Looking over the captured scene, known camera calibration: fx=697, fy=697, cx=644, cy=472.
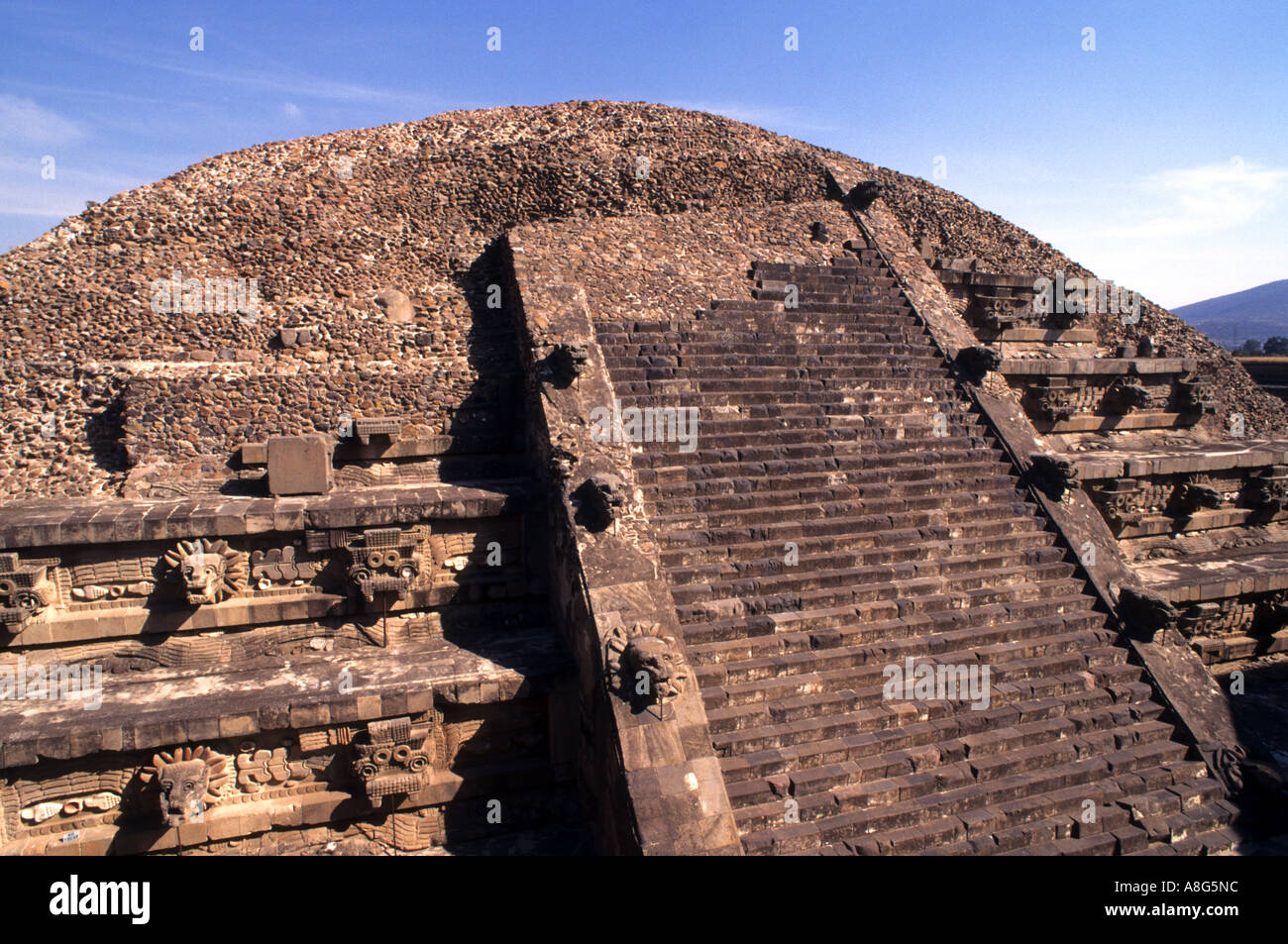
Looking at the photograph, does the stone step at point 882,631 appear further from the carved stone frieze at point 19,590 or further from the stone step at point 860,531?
the carved stone frieze at point 19,590

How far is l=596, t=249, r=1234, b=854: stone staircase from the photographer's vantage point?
620cm

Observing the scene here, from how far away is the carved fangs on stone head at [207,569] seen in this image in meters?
7.01

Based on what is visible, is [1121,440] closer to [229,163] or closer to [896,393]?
[896,393]

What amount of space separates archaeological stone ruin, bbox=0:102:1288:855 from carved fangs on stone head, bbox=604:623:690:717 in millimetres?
37

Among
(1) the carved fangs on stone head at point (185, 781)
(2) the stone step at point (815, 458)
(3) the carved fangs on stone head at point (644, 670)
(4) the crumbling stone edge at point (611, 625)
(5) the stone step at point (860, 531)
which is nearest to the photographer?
(4) the crumbling stone edge at point (611, 625)

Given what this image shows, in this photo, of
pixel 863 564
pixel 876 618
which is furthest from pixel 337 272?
pixel 876 618

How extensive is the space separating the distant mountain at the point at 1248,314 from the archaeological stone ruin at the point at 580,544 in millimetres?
108268

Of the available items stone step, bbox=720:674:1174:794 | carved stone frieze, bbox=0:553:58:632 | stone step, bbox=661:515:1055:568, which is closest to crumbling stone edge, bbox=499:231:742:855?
stone step, bbox=720:674:1174:794

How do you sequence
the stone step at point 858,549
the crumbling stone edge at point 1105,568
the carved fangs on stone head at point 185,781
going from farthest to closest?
the stone step at point 858,549, the crumbling stone edge at point 1105,568, the carved fangs on stone head at point 185,781

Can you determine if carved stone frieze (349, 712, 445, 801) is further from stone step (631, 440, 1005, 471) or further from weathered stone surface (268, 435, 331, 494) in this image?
stone step (631, 440, 1005, 471)

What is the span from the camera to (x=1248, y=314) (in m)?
134

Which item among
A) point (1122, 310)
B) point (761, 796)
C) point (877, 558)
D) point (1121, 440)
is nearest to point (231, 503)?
point (761, 796)

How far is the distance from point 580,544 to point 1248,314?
176m

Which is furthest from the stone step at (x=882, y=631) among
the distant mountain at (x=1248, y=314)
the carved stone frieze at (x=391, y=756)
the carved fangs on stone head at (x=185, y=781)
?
the distant mountain at (x=1248, y=314)
